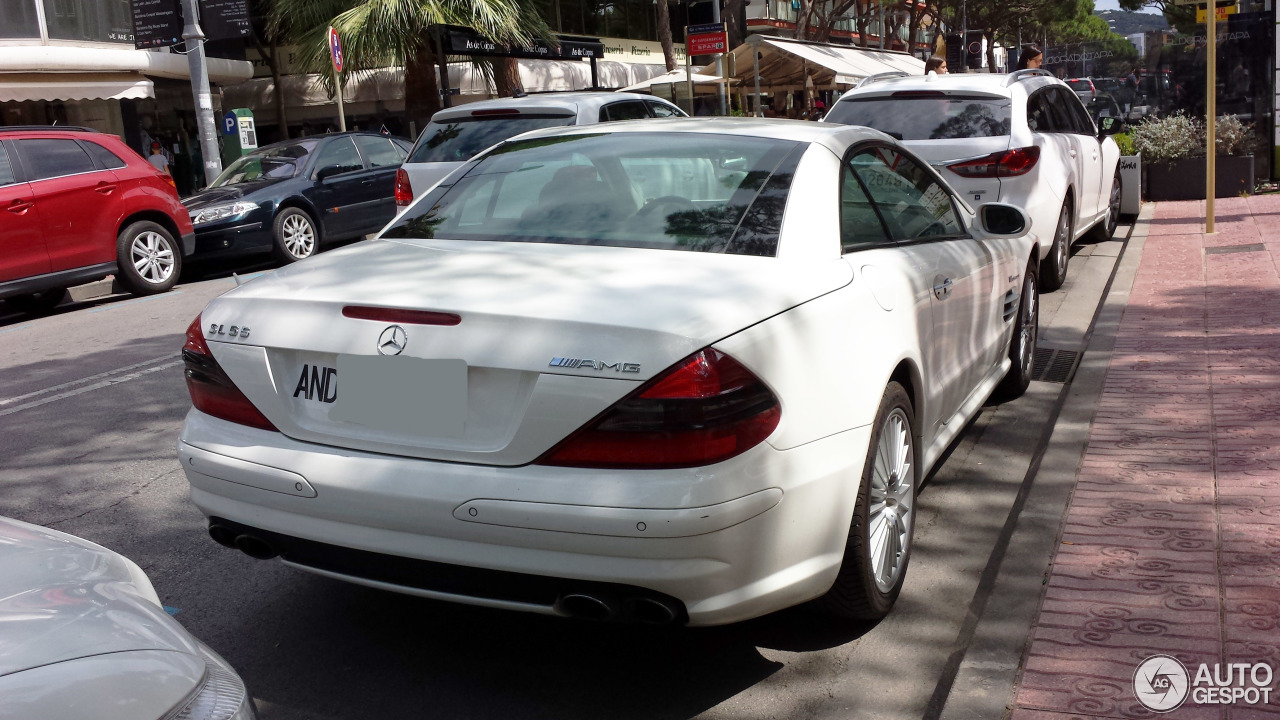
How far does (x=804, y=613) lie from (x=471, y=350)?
150cm

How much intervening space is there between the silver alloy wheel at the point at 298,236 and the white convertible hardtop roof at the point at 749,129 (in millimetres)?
9578

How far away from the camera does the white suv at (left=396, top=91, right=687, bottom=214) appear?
10.1 metres

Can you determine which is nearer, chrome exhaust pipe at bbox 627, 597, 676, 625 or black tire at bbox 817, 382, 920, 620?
chrome exhaust pipe at bbox 627, 597, 676, 625

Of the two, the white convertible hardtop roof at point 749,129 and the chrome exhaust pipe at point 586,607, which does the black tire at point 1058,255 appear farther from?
the chrome exhaust pipe at point 586,607

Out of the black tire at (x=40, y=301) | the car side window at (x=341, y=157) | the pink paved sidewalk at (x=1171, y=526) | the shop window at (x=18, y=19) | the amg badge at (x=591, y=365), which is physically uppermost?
the shop window at (x=18, y=19)

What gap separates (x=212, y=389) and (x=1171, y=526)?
321 cm

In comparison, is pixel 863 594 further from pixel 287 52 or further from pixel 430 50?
pixel 287 52

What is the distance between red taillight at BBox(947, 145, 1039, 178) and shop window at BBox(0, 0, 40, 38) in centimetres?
1703

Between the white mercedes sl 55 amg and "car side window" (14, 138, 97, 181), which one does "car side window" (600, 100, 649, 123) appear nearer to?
"car side window" (14, 138, 97, 181)

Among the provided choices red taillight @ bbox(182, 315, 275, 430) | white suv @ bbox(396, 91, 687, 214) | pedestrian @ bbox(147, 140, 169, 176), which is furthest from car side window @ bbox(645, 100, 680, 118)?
pedestrian @ bbox(147, 140, 169, 176)

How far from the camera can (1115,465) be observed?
482 cm

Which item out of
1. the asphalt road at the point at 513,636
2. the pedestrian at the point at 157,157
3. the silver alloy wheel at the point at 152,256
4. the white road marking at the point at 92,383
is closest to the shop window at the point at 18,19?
the pedestrian at the point at 157,157

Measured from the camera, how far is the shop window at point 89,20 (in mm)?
20031

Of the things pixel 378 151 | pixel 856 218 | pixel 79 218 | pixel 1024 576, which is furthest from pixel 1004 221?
pixel 378 151
